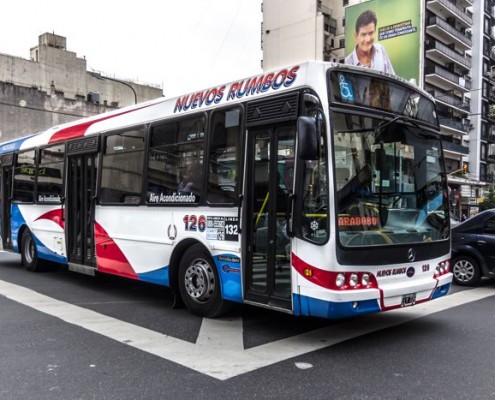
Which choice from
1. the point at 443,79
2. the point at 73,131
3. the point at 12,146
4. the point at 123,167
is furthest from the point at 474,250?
the point at 443,79

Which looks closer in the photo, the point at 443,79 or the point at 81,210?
the point at 81,210

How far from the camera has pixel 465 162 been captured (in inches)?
2628

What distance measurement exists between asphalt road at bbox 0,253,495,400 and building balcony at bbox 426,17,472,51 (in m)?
57.4

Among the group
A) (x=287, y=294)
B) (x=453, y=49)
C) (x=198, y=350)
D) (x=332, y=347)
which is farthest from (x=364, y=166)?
(x=453, y=49)

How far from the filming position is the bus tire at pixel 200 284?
670 cm

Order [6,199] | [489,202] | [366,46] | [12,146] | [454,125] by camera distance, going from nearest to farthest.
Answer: [12,146] < [6,199] < [366,46] < [489,202] < [454,125]

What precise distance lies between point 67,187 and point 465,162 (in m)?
65.2

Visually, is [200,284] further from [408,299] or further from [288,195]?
[408,299]

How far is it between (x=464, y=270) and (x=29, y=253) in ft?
29.9

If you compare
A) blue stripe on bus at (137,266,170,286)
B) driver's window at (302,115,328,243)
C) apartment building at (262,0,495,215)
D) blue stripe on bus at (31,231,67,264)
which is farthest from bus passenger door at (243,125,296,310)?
apartment building at (262,0,495,215)

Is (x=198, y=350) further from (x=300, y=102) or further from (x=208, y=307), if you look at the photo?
(x=300, y=102)

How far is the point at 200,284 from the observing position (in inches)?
270

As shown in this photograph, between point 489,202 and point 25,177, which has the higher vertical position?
point 25,177

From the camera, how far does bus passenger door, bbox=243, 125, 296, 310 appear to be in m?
5.82
